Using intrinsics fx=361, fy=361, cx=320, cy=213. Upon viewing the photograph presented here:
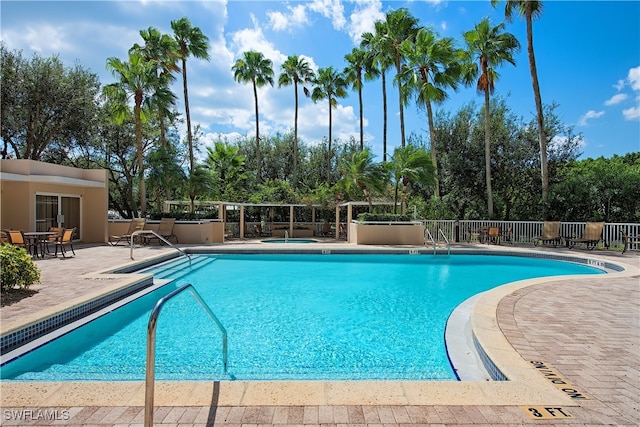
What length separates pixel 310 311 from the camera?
643cm

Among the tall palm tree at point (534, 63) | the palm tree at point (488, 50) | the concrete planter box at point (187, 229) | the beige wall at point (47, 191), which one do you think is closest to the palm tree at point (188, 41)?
the concrete planter box at point (187, 229)

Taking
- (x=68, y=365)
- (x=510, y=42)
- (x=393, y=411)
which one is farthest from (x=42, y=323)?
(x=510, y=42)

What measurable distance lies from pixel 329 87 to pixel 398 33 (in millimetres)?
8713

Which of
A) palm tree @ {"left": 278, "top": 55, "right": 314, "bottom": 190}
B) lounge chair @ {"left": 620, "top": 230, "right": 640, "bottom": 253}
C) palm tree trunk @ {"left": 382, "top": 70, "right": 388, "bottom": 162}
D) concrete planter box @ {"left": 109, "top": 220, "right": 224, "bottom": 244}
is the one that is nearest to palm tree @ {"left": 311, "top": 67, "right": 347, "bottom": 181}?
palm tree @ {"left": 278, "top": 55, "right": 314, "bottom": 190}

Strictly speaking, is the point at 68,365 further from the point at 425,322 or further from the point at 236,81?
the point at 236,81

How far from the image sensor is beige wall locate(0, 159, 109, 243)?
1170 centimetres

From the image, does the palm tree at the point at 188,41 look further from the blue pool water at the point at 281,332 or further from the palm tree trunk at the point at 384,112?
the blue pool water at the point at 281,332

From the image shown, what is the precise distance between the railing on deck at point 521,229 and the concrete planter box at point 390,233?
0.63 meters

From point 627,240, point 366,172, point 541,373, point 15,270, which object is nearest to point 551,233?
point 627,240

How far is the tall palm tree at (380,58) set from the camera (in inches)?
738

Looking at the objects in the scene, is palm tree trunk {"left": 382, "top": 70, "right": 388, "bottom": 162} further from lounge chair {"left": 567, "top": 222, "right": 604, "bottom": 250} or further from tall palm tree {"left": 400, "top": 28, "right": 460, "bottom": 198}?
lounge chair {"left": 567, "top": 222, "right": 604, "bottom": 250}

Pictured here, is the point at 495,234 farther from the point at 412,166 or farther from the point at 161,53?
the point at 161,53

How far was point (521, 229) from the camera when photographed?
15.8 meters

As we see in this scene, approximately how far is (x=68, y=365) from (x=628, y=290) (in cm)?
874
